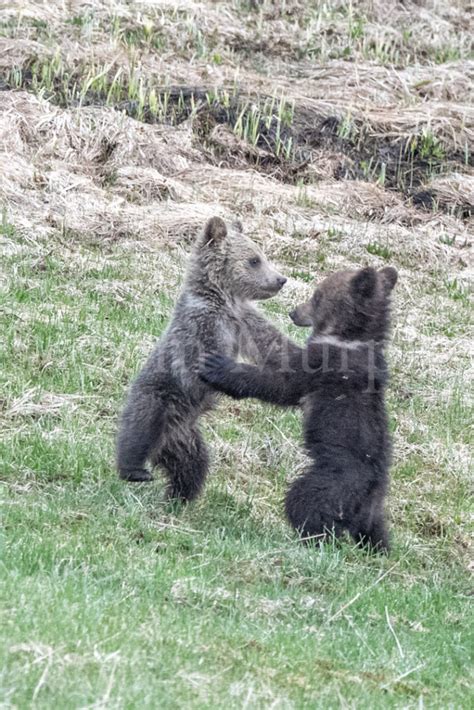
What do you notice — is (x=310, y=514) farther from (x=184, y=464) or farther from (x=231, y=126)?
(x=231, y=126)

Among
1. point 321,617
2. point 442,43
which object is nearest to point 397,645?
point 321,617

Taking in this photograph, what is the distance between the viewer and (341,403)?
7328 mm

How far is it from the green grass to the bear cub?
26cm

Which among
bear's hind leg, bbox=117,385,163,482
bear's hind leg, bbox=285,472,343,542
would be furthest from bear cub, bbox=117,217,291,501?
bear's hind leg, bbox=285,472,343,542

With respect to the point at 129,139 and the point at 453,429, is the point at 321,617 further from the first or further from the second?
the point at 129,139

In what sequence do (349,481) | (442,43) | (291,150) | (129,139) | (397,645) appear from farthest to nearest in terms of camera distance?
(442,43), (291,150), (129,139), (349,481), (397,645)

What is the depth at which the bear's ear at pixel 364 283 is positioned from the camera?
7578 mm

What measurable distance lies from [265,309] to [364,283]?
369 centimetres

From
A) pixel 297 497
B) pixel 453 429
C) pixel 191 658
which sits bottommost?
pixel 453 429

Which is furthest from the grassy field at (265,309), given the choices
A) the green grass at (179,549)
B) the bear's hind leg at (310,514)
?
the bear's hind leg at (310,514)

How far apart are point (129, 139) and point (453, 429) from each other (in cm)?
569

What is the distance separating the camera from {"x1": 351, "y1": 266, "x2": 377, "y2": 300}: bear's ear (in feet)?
24.9

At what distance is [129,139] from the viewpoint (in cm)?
1381

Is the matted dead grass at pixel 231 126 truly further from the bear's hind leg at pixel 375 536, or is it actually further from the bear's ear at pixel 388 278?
the bear's hind leg at pixel 375 536
